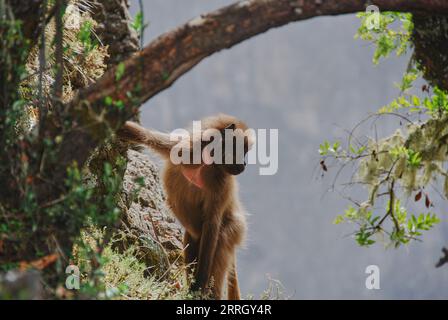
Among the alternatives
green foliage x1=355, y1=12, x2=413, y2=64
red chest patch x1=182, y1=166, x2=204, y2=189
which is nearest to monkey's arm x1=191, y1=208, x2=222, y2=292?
red chest patch x1=182, y1=166, x2=204, y2=189

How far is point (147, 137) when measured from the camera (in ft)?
20.0

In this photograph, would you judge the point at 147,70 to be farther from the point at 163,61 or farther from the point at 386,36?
the point at 386,36

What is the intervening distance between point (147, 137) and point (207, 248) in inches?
47.0

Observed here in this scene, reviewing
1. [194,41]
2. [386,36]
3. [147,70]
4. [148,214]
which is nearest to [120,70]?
[147,70]

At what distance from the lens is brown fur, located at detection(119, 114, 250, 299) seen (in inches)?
247

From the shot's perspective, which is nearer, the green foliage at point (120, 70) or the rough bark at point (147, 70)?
the green foliage at point (120, 70)

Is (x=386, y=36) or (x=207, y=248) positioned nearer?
(x=207, y=248)

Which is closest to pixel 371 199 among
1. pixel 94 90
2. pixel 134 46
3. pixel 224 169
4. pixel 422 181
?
pixel 422 181

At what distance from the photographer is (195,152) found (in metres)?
6.41

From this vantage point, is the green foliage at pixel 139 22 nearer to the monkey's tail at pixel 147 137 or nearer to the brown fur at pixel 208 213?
the monkey's tail at pixel 147 137

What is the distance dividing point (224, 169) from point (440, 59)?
2.25 m

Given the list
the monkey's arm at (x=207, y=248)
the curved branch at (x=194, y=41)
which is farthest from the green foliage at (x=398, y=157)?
the curved branch at (x=194, y=41)

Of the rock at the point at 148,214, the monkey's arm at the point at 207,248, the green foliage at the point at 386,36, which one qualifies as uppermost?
the green foliage at the point at 386,36

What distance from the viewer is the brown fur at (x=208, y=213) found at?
20.6 feet
